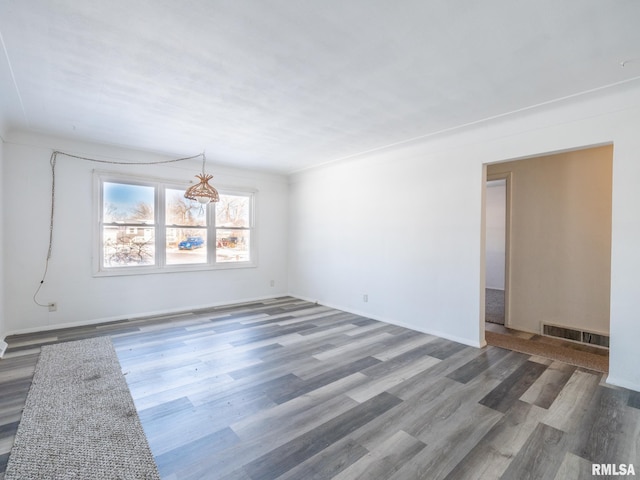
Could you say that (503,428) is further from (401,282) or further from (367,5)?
(367,5)

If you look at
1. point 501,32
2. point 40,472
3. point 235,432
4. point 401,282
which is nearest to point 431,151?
point 401,282

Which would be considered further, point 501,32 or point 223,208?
point 223,208

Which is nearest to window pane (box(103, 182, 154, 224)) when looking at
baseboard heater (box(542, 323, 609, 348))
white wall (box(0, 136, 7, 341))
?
white wall (box(0, 136, 7, 341))

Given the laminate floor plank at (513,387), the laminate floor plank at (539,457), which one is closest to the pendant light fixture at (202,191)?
the laminate floor plank at (513,387)

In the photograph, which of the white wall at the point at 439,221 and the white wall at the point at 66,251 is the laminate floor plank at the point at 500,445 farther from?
A: the white wall at the point at 66,251

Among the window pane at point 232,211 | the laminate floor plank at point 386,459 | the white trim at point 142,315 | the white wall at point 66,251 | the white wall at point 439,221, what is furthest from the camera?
the window pane at point 232,211

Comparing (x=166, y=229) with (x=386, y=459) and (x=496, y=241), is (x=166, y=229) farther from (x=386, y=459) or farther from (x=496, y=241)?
→ (x=496, y=241)

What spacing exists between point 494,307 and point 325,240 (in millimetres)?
3627

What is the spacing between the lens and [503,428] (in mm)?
2199

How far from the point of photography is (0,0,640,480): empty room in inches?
76.4

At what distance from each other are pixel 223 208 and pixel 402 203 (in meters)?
3.39

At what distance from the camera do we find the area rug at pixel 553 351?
3.36 metres

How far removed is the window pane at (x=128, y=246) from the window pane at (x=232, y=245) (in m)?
1.16

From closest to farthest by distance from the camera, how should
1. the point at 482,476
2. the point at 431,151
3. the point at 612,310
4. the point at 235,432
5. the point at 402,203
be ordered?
1. the point at 482,476
2. the point at 235,432
3. the point at 612,310
4. the point at 431,151
5. the point at 402,203
